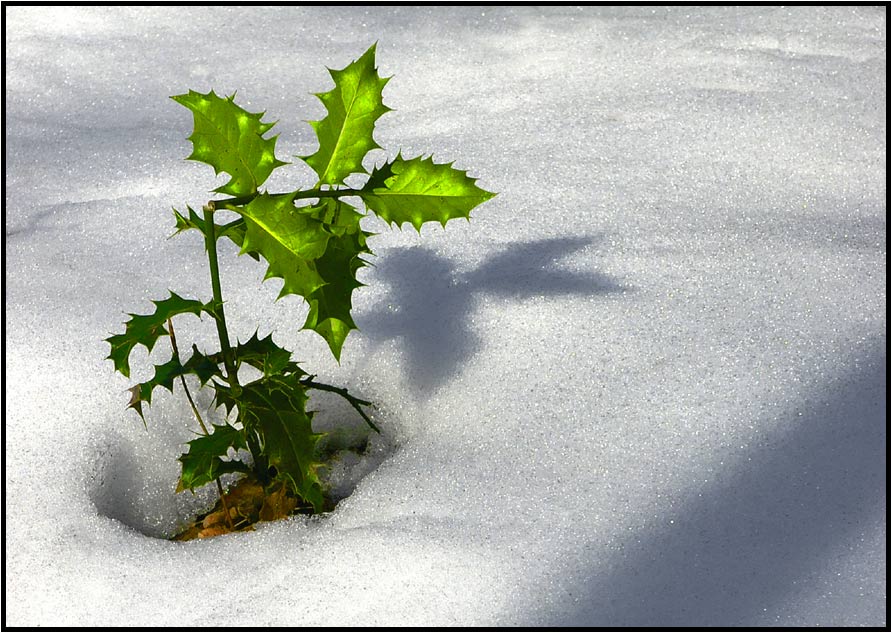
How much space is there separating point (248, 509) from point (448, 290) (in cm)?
48

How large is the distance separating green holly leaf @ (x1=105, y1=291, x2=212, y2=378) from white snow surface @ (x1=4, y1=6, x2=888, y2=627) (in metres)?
0.27

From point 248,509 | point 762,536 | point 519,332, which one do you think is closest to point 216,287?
point 248,509

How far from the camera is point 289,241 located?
1183mm

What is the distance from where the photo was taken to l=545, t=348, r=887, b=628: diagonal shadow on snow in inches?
51.1

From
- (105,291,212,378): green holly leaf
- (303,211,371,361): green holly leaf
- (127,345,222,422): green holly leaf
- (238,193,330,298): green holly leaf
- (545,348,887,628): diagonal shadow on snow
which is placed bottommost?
(545,348,887,628): diagonal shadow on snow

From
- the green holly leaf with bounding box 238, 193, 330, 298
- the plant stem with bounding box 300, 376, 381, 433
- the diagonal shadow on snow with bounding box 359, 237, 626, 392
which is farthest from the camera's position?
the diagonal shadow on snow with bounding box 359, 237, 626, 392

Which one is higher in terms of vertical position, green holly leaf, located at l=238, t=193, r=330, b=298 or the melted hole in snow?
green holly leaf, located at l=238, t=193, r=330, b=298

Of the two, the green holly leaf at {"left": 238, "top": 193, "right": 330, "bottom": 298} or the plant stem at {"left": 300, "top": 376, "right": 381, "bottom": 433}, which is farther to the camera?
the plant stem at {"left": 300, "top": 376, "right": 381, "bottom": 433}

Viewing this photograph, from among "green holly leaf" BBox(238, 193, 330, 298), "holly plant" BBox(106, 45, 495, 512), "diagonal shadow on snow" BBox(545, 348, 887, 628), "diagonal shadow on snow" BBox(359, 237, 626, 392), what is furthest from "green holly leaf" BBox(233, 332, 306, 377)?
"diagonal shadow on snow" BBox(545, 348, 887, 628)

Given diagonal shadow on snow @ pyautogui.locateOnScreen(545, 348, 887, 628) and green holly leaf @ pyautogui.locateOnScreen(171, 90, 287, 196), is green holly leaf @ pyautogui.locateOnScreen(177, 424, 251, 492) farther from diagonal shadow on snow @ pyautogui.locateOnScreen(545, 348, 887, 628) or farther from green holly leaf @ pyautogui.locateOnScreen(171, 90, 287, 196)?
diagonal shadow on snow @ pyautogui.locateOnScreen(545, 348, 887, 628)

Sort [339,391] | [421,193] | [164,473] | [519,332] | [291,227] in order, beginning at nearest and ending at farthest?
[291,227]
[421,193]
[339,391]
[164,473]
[519,332]

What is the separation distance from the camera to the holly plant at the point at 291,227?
1.19 metres

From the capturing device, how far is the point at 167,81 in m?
2.46

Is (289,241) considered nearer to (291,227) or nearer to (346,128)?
Result: (291,227)
